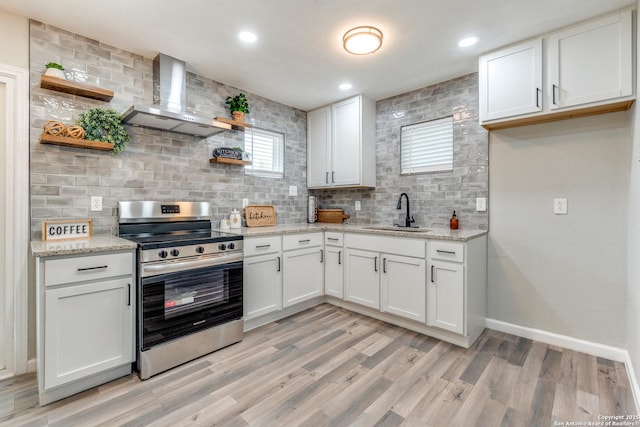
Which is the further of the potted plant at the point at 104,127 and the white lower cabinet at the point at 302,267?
the white lower cabinet at the point at 302,267

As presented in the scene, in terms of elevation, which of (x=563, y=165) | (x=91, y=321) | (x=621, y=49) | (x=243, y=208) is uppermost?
(x=621, y=49)

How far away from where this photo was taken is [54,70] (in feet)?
6.89

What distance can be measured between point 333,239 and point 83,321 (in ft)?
7.19

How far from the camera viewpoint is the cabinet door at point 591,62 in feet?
6.47

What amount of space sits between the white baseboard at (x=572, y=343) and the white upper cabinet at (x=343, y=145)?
194 cm

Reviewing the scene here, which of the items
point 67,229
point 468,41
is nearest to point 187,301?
point 67,229

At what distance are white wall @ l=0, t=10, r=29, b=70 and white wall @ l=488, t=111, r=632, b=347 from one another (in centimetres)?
370

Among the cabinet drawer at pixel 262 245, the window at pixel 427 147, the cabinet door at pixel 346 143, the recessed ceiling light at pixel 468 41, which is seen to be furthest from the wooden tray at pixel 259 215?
the recessed ceiling light at pixel 468 41

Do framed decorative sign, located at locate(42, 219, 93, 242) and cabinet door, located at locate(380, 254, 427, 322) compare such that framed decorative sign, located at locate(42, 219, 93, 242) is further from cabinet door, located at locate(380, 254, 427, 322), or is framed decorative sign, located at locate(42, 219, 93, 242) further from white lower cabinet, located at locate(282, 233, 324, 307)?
cabinet door, located at locate(380, 254, 427, 322)

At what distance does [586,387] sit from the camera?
188cm

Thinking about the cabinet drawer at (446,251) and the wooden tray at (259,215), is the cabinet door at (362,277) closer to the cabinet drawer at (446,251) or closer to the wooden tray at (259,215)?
the cabinet drawer at (446,251)

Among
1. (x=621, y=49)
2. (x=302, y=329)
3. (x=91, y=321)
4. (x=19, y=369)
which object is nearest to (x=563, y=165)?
(x=621, y=49)

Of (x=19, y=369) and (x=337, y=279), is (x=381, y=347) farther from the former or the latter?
(x=19, y=369)

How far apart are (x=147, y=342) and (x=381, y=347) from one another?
1707mm
